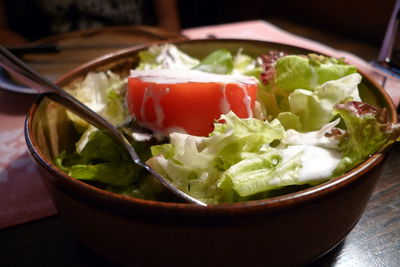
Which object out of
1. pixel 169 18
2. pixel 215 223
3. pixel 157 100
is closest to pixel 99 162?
pixel 157 100

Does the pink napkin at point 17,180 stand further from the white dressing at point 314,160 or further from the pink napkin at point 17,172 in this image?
the white dressing at point 314,160

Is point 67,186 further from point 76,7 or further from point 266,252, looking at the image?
point 76,7

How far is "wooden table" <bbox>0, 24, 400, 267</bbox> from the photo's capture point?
0.61 m

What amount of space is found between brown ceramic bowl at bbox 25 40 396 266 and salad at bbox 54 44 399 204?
74 mm

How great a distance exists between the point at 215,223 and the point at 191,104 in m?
0.34

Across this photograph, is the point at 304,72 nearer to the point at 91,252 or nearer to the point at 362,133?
the point at 362,133

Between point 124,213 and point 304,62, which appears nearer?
point 124,213

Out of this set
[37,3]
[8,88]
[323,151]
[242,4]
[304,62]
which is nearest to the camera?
[323,151]

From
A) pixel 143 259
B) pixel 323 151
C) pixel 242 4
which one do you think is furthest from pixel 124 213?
pixel 242 4

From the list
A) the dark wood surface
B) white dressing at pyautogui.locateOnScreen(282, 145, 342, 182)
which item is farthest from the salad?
the dark wood surface

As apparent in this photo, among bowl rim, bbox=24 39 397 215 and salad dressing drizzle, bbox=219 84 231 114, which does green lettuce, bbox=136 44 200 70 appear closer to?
salad dressing drizzle, bbox=219 84 231 114

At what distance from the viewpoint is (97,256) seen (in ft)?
2.02

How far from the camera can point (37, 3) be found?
2408 mm

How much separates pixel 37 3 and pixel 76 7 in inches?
9.7
